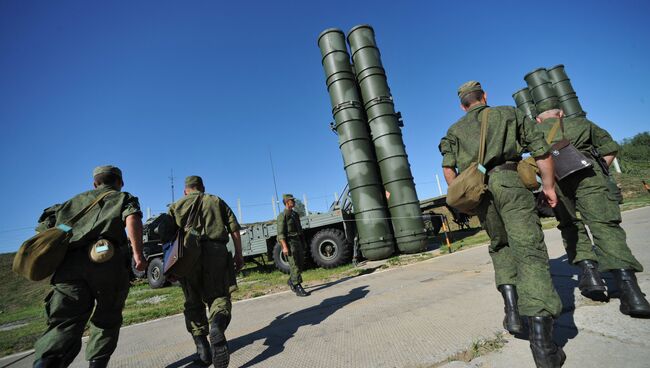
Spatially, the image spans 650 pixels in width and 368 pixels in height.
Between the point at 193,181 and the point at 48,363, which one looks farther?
the point at 193,181

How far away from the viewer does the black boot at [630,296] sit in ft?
5.96

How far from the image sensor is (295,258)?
16.8ft

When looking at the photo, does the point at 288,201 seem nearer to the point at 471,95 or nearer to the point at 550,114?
the point at 471,95

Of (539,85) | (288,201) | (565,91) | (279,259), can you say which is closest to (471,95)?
(288,201)

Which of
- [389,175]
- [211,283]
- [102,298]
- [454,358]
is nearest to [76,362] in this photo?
[102,298]

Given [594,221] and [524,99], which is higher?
[524,99]

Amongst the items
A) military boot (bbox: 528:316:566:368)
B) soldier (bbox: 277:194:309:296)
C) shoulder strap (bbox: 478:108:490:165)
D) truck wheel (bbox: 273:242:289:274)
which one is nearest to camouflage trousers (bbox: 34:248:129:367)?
military boot (bbox: 528:316:566:368)

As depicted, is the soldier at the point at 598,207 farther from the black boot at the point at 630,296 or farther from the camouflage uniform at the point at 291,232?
the camouflage uniform at the point at 291,232

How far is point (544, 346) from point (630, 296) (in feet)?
3.05

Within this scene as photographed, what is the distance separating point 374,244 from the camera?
26.1 ft

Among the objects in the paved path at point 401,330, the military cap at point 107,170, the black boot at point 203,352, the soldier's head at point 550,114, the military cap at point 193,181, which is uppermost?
the military cap at point 107,170

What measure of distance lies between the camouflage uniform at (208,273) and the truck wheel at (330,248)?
17.2 feet

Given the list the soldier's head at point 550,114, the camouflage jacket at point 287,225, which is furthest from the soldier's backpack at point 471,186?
the camouflage jacket at point 287,225

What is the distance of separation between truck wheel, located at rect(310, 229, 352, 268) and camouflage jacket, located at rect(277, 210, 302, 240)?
2.72m
